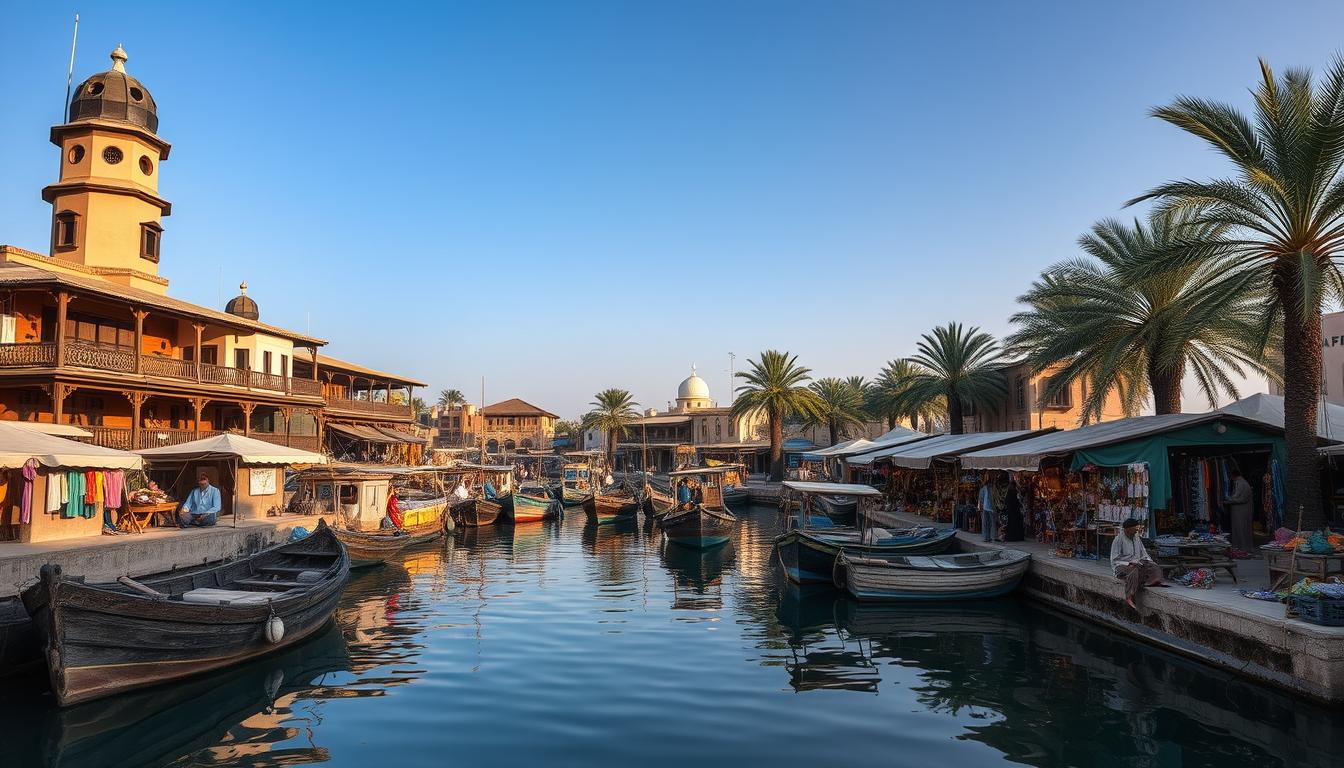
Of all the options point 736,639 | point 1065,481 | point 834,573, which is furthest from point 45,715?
point 1065,481

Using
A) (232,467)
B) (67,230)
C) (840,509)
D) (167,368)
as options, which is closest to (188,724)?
(232,467)

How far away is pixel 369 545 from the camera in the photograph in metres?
24.2

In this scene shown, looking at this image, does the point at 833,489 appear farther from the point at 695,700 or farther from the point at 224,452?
the point at 224,452

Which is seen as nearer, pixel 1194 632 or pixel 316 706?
pixel 316 706

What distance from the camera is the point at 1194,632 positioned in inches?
500

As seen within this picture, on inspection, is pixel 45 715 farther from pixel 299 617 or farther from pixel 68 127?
pixel 68 127

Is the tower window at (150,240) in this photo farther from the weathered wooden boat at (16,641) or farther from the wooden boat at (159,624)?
the weathered wooden boat at (16,641)

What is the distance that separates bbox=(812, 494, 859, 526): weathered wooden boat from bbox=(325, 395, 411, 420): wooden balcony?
2703 centimetres

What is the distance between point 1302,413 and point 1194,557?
4.01 metres

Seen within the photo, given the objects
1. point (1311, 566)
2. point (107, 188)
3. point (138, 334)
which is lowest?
point (1311, 566)

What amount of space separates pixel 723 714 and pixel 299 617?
27.5 ft

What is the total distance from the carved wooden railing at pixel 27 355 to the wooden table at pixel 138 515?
24.9ft

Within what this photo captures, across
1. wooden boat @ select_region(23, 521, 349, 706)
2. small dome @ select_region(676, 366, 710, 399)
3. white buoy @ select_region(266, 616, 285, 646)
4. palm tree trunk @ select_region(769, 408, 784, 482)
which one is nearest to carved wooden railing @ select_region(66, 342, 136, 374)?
wooden boat @ select_region(23, 521, 349, 706)

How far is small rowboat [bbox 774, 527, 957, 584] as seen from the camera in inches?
806
